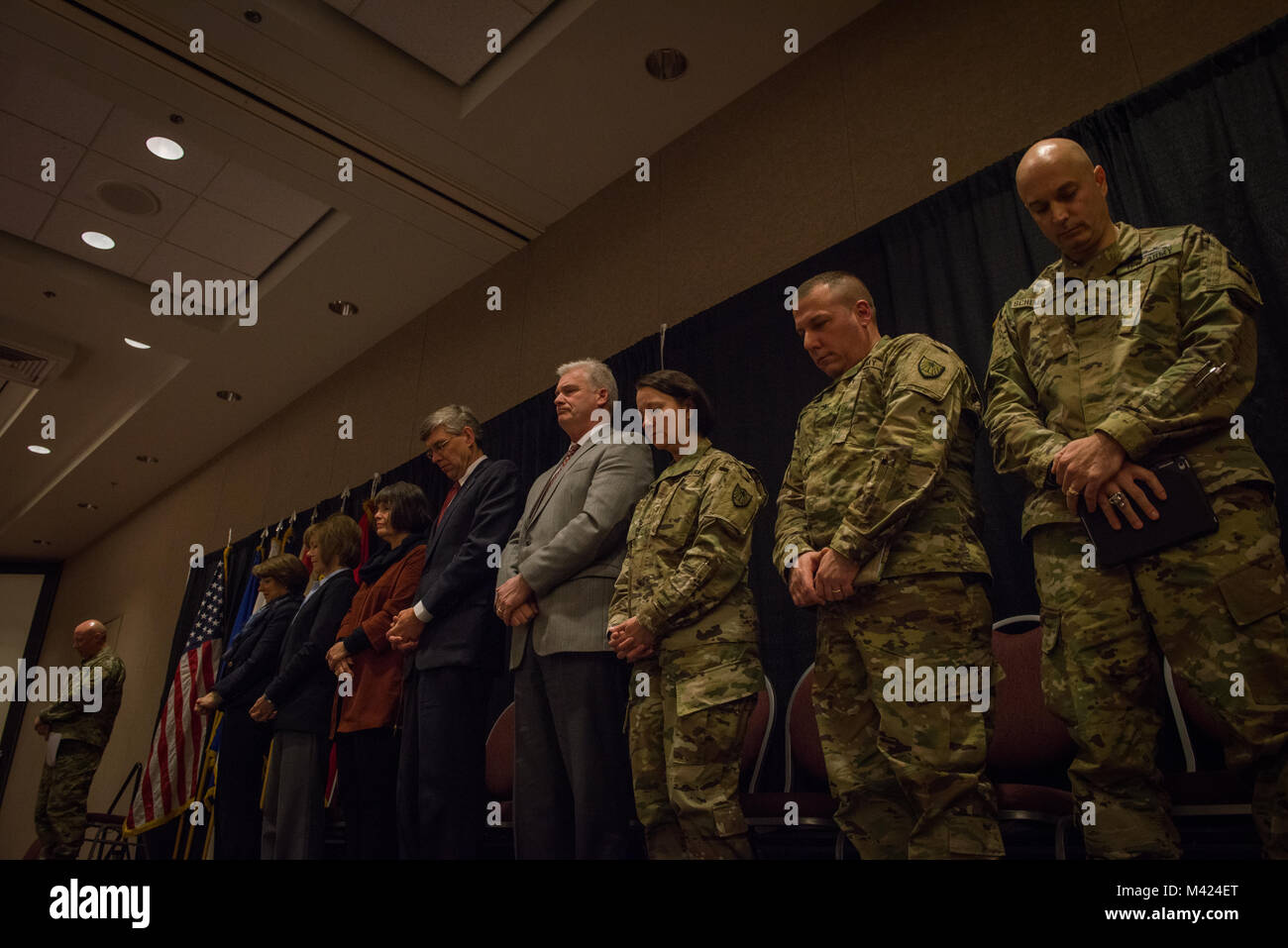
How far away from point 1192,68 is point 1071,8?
0.61m

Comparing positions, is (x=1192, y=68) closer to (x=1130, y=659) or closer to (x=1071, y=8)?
(x=1071, y=8)

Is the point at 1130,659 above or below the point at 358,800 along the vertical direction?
above

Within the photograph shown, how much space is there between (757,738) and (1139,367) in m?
1.46

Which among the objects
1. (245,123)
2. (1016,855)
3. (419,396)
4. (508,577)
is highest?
(245,123)

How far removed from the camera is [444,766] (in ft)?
8.36

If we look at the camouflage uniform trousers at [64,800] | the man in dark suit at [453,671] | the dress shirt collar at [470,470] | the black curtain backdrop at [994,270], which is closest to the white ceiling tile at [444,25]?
the black curtain backdrop at [994,270]

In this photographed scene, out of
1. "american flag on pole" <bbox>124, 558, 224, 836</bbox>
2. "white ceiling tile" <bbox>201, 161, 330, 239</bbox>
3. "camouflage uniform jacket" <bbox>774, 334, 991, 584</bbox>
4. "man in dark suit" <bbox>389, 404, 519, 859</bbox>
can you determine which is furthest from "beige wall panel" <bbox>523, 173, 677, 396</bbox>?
"american flag on pole" <bbox>124, 558, 224, 836</bbox>

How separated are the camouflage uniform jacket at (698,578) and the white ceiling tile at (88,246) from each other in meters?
4.52

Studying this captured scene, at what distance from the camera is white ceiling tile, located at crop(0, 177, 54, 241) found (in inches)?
191

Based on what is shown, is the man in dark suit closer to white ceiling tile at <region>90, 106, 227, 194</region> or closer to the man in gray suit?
the man in gray suit

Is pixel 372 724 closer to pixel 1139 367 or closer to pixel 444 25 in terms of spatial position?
pixel 1139 367

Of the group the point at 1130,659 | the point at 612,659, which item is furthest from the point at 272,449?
the point at 1130,659
